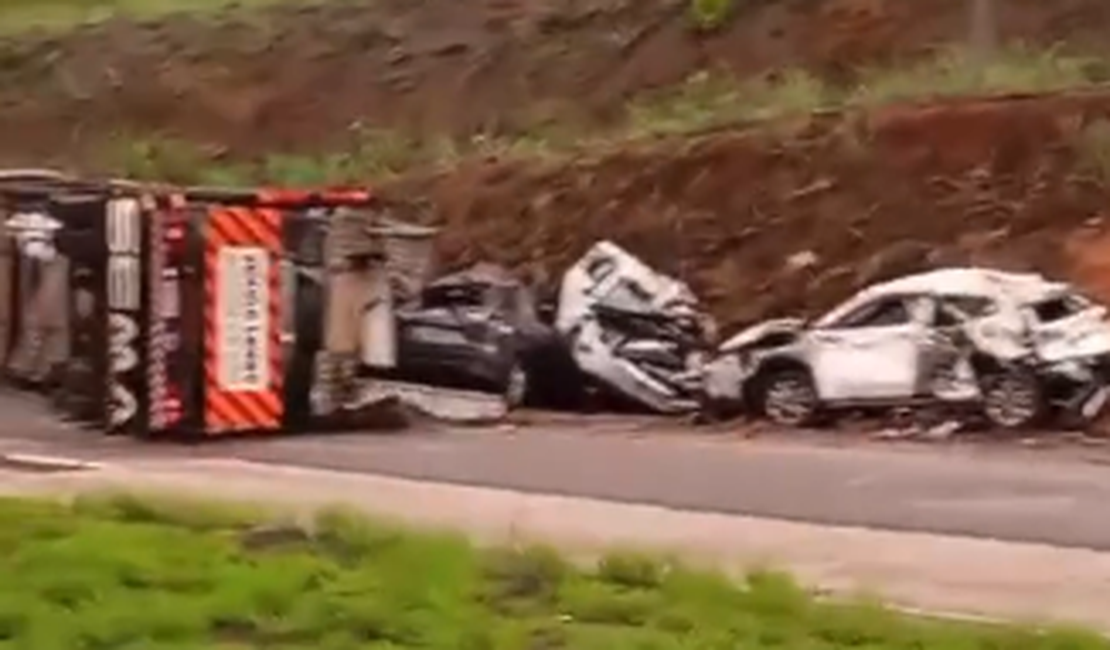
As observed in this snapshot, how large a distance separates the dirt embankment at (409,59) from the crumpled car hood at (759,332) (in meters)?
10.3

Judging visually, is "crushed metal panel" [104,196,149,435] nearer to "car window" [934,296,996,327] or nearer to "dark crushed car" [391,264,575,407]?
"dark crushed car" [391,264,575,407]

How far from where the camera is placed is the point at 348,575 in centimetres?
1185

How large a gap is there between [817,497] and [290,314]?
269 inches

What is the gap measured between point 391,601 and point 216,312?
1196cm

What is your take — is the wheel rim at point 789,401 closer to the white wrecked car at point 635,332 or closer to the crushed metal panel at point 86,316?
the white wrecked car at point 635,332

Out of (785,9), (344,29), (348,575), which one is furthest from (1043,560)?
(344,29)

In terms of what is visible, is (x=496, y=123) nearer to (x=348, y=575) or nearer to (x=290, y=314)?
(x=290, y=314)

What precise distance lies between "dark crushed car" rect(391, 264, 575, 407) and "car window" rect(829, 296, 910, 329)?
3082 mm

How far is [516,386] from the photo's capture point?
1021 inches

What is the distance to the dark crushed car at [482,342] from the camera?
25.2 meters

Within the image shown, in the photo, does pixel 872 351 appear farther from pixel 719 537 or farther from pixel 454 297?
pixel 719 537

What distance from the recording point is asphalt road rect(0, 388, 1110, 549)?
17.0 metres

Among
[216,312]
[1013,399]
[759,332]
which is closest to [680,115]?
[759,332]

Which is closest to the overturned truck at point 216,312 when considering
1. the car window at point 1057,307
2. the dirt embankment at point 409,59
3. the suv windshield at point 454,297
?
the suv windshield at point 454,297
